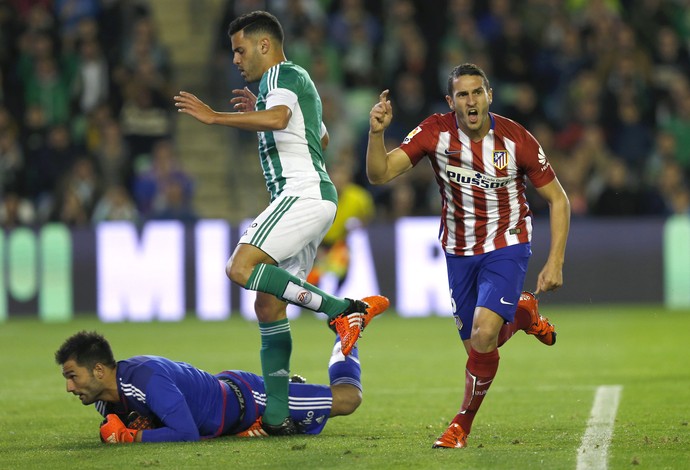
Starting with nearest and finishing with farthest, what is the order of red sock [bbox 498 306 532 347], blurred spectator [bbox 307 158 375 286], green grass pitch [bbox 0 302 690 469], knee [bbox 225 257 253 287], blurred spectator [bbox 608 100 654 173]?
green grass pitch [bbox 0 302 690 469] < knee [bbox 225 257 253 287] < red sock [bbox 498 306 532 347] < blurred spectator [bbox 307 158 375 286] < blurred spectator [bbox 608 100 654 173]

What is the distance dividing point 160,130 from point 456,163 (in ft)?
34.2

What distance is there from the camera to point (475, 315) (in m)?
6.57

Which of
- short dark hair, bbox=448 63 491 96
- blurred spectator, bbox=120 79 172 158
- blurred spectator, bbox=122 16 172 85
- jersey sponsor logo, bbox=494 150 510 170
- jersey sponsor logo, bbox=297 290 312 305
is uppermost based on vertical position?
blurred spectator, bbox=122 16 172 85

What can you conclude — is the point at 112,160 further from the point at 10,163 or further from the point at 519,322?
the point at 519,322

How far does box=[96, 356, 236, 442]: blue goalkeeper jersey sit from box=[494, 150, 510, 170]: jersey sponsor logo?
1889 millimetres

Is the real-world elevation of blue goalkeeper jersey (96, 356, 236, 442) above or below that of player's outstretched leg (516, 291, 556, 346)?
below

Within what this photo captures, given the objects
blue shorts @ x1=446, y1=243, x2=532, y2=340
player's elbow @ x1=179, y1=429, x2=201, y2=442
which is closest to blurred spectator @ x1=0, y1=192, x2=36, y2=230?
player's elbow @ x1=179, y1=429, x2=201, y2=442

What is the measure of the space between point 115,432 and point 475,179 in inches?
91.3

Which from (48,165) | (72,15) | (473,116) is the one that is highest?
(72,15)

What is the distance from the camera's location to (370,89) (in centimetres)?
1712

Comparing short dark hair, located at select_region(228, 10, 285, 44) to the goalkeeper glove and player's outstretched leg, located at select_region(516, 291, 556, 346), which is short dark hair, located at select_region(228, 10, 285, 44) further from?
the goalkeeper glove

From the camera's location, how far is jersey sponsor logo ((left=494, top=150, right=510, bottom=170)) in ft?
22.4

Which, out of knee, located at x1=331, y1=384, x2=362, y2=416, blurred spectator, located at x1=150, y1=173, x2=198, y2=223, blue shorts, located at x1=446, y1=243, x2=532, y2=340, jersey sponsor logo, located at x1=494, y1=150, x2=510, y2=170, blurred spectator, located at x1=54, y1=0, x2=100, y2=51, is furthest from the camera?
blurred spectator, located at x1=54, y1=0, x2=100, y2=51

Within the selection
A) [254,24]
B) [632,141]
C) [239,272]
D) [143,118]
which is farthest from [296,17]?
[239,272]
